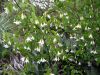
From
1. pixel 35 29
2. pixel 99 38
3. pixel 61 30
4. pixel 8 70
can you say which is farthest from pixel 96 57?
pixel 8 70

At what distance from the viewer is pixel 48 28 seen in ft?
12.3

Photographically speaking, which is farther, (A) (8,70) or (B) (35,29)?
(A) (8,70)

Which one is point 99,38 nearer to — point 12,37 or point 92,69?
point 92,69

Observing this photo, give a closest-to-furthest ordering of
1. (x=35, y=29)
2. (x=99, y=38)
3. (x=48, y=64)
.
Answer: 1. (x=35, y=29)
2. (x=99, y=38)
3. (x=48, y=64)

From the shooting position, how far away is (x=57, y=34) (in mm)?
3824

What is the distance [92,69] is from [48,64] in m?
0.59

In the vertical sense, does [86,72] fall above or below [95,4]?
below

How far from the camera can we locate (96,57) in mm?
3967

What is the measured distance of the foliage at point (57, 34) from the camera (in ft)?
11.8

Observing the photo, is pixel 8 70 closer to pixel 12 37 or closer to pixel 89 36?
pixel 12 37

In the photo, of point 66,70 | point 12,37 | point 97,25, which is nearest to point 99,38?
point 97,25

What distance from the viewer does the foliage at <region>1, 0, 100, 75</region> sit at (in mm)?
3604

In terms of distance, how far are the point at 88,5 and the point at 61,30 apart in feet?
2.04

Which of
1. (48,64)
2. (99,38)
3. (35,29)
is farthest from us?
(48,64)
